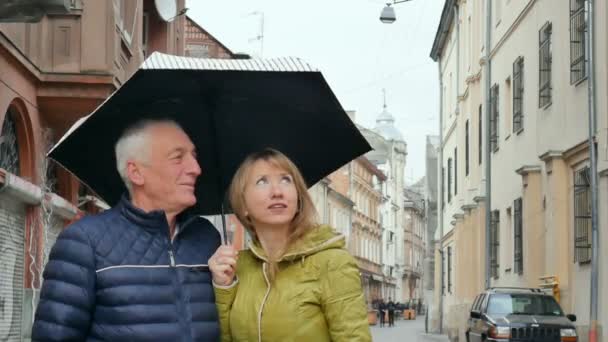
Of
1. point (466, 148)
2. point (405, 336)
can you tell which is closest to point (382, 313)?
point (405, 336)

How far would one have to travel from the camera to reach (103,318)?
4.35 meters

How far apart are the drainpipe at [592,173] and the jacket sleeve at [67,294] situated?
2015 centimetres

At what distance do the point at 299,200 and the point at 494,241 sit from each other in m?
33.7

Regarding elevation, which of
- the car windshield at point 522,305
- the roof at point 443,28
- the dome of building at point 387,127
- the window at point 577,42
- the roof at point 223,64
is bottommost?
the car windshield at point 522,305

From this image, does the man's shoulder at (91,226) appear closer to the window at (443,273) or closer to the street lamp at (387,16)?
the street lamp at (387,16)

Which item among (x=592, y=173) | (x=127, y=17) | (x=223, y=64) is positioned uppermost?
(x=127, y=17)

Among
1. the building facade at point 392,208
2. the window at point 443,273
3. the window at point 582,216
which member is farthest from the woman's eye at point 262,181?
the building facade at point 392,208

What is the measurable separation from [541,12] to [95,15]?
50.8 ft

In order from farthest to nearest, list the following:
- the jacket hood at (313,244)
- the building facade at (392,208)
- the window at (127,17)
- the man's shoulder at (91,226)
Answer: the building facade at (392,208)
the window at (127,17)
the jacket hood at (313,244)
the man's shoulder at (91,226)

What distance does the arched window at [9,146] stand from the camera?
16.7 metres

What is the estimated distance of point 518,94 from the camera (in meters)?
34.0

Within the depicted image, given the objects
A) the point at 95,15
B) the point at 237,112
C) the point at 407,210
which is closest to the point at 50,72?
the point at 95,15

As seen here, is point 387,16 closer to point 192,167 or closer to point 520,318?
point 520,318

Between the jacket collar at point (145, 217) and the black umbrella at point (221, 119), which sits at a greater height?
the black umbrella at point (221, 119)
